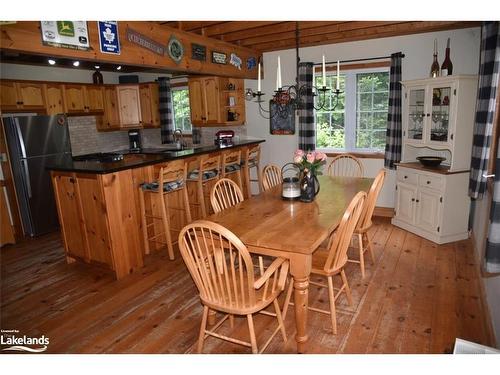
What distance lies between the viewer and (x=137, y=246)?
3.35 metres

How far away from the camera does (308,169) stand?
2.73 meters

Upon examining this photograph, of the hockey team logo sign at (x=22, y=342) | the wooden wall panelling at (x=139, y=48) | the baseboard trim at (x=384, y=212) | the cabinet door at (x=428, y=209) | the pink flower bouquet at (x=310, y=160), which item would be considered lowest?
the hockey team logo sign at (x=22, y=342)

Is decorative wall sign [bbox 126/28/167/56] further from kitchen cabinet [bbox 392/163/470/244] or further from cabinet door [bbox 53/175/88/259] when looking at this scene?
kitchen cabinet [bbox 392/163/470/244]

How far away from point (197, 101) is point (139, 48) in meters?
2.03

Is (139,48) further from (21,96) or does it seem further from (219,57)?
(21,96)

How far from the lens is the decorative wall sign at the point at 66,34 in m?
2.48

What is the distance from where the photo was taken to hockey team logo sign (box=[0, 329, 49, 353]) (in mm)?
2266

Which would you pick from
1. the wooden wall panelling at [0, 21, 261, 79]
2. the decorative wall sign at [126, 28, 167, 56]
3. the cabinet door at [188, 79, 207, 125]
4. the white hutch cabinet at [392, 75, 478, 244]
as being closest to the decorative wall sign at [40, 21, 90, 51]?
the wooden wall panelling at [0, 21, 261, 79]

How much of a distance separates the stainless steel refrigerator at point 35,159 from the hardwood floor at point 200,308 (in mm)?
898

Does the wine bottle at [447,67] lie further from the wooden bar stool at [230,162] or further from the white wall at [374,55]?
the wooden bar stool at [230,162]

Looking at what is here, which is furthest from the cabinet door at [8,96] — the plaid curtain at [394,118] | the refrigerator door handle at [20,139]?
the plaid curtain at [394,118]

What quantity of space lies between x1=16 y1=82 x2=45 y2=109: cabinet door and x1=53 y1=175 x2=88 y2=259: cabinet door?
1842mm

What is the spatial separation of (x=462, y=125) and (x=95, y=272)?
4.08m

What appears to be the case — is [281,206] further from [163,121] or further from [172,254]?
[163,121]
